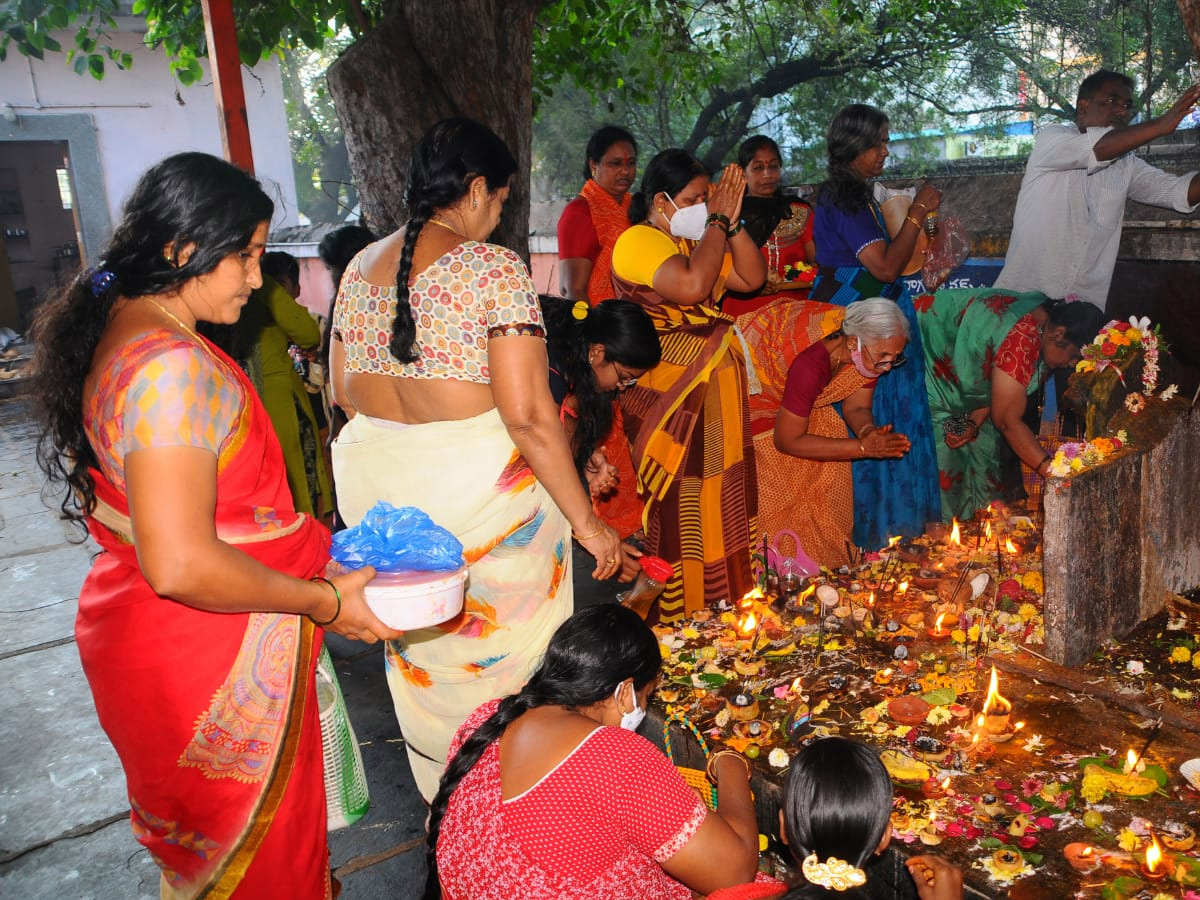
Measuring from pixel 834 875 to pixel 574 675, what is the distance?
672 millimetres

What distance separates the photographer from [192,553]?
1.83 metres

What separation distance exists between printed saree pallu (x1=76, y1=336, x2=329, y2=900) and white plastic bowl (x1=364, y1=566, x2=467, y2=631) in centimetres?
20

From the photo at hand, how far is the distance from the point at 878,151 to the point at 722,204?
129 centimetres

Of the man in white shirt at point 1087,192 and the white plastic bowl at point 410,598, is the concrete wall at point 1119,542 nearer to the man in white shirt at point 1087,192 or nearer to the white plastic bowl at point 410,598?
the man in white shirt at point 1087,192

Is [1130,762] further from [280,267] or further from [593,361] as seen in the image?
[280,267]

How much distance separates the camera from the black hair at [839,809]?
6.62 ft

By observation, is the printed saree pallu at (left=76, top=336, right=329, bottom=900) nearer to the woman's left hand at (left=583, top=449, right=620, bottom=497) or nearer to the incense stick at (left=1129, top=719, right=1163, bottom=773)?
the woman's left hand at (left=583, top=449, right=620, bottom=497)

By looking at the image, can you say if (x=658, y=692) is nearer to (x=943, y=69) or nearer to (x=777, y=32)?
(x=943, y=69)

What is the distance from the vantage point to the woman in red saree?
1.86 metres

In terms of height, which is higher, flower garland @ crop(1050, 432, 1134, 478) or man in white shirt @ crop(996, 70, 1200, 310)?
man in white shirt @ crop(996, 70, 1200, 310)

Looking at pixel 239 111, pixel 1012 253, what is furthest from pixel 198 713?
pixel 1012 253

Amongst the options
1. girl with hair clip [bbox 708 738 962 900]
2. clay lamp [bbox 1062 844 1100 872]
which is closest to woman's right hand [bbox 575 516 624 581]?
girl with hair clip [bbox 708 738 962 900]

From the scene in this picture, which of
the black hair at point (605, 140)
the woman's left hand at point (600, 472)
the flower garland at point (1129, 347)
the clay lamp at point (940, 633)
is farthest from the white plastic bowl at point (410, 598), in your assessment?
the black hair at point (605, 140)

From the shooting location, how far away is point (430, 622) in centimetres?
221
